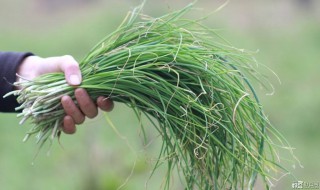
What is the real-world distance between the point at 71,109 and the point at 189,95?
17.1 inches

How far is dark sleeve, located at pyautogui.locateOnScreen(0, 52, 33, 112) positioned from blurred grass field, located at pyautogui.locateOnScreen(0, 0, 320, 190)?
0.79ft

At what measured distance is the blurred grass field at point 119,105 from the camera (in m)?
4.55

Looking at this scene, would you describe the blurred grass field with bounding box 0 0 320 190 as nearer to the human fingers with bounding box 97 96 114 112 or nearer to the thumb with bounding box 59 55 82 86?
the human fingers with bounding box 97 96 114 112

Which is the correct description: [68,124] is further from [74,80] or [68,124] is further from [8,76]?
[8,76]

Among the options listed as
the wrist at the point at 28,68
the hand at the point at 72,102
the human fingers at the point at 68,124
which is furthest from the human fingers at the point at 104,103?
the wrist at the point at 28,68

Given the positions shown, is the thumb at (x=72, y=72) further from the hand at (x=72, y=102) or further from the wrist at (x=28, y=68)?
the wrist at (x=28, y=68)

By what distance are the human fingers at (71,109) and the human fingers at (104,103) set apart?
77 mm

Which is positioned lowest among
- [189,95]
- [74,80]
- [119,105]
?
[119,105]

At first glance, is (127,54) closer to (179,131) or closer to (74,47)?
(179,131)

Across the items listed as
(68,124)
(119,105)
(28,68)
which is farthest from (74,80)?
(119,105)

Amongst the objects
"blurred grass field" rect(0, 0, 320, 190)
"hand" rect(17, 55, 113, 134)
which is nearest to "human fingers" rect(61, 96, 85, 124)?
"hand" rect(17, 55, 113, 134)

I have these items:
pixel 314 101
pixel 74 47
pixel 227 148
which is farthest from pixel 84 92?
pixel 74 47

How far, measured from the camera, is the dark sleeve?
2.66 metres

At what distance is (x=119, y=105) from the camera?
7074 millimetres
